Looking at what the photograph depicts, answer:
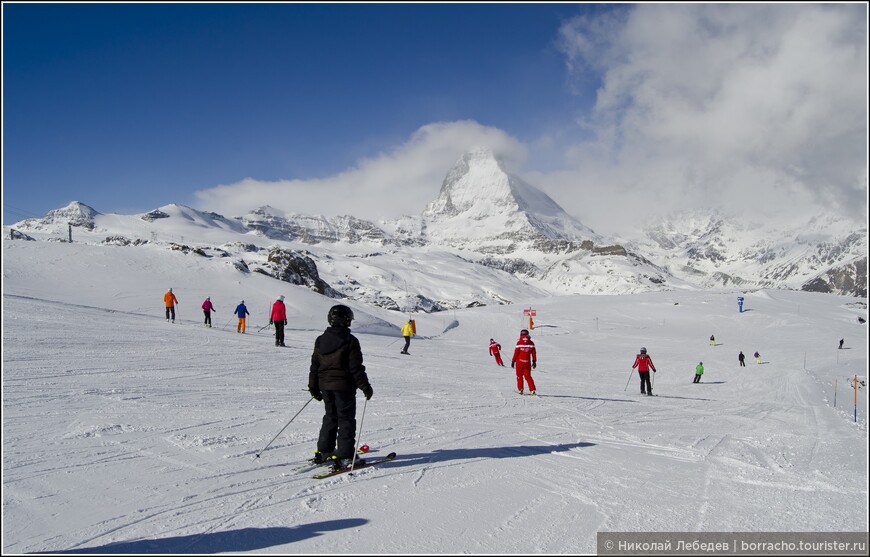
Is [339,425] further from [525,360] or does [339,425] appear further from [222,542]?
[525,360]

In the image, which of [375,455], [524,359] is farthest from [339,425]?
[524,359]

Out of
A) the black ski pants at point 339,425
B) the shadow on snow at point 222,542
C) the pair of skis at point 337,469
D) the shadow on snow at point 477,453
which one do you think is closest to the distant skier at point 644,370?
the shadow on snow at point 477,453

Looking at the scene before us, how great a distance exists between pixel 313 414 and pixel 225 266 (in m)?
37.8

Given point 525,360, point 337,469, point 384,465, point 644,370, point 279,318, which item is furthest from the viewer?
point 279,318

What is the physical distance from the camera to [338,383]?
6.34m

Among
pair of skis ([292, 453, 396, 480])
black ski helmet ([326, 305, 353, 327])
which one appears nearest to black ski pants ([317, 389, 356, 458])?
pair of skis ([292, 453, 396, 480])

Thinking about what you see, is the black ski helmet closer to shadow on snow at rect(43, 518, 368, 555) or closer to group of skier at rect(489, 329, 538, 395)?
shadow on snow at rect(43, 518, 368, 555)

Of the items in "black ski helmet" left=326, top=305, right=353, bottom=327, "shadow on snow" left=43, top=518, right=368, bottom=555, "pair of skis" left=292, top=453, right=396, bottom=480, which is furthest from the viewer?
"black ski helmet" left=326, top=305, right=353, bottom=327

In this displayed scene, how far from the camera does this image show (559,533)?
15.2ft

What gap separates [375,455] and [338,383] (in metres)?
1.35

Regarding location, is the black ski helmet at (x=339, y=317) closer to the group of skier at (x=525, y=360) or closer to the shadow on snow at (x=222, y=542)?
the shadow on snow at (x=222, y=542)

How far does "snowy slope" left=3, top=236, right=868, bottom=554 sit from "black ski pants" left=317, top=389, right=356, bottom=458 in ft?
1.46

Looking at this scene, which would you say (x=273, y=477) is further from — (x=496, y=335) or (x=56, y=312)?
(x=496, y=335)

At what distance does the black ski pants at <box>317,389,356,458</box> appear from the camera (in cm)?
632
